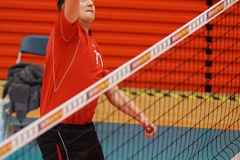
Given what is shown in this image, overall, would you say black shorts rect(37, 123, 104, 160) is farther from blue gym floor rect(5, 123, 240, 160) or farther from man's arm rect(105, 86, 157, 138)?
blue gym floor rect(5, 123, 240, 160)

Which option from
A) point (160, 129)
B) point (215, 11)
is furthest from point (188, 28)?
point (160, 129)

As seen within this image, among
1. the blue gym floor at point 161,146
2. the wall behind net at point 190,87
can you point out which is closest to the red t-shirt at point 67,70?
the blue gym floor at point 161,146

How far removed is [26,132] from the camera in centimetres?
264

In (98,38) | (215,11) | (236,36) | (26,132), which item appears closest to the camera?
(26,132)

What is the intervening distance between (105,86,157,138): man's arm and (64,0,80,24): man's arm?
2.27 ft

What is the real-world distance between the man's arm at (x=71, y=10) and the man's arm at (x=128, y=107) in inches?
27.2

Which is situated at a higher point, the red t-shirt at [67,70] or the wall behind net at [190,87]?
the red t-shirt at [67,70]

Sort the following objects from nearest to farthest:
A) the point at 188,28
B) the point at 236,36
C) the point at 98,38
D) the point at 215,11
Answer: the point at 188,28
the point at 215,11
the point at 236,36
the point at 98,38

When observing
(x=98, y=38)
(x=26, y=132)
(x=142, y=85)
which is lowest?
(x=142, y=85)

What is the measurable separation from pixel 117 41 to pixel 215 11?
20.3ft

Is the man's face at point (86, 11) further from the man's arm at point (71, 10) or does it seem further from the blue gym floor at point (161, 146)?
the blue gym floor at point (161, 146)

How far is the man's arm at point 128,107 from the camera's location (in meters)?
4.14

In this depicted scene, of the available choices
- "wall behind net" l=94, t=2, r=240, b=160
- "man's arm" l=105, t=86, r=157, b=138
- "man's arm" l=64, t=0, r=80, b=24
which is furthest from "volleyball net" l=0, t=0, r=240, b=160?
"man's arm" l=64, t=0, r=80, b=24

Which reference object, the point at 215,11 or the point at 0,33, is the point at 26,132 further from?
the point at 0,33
